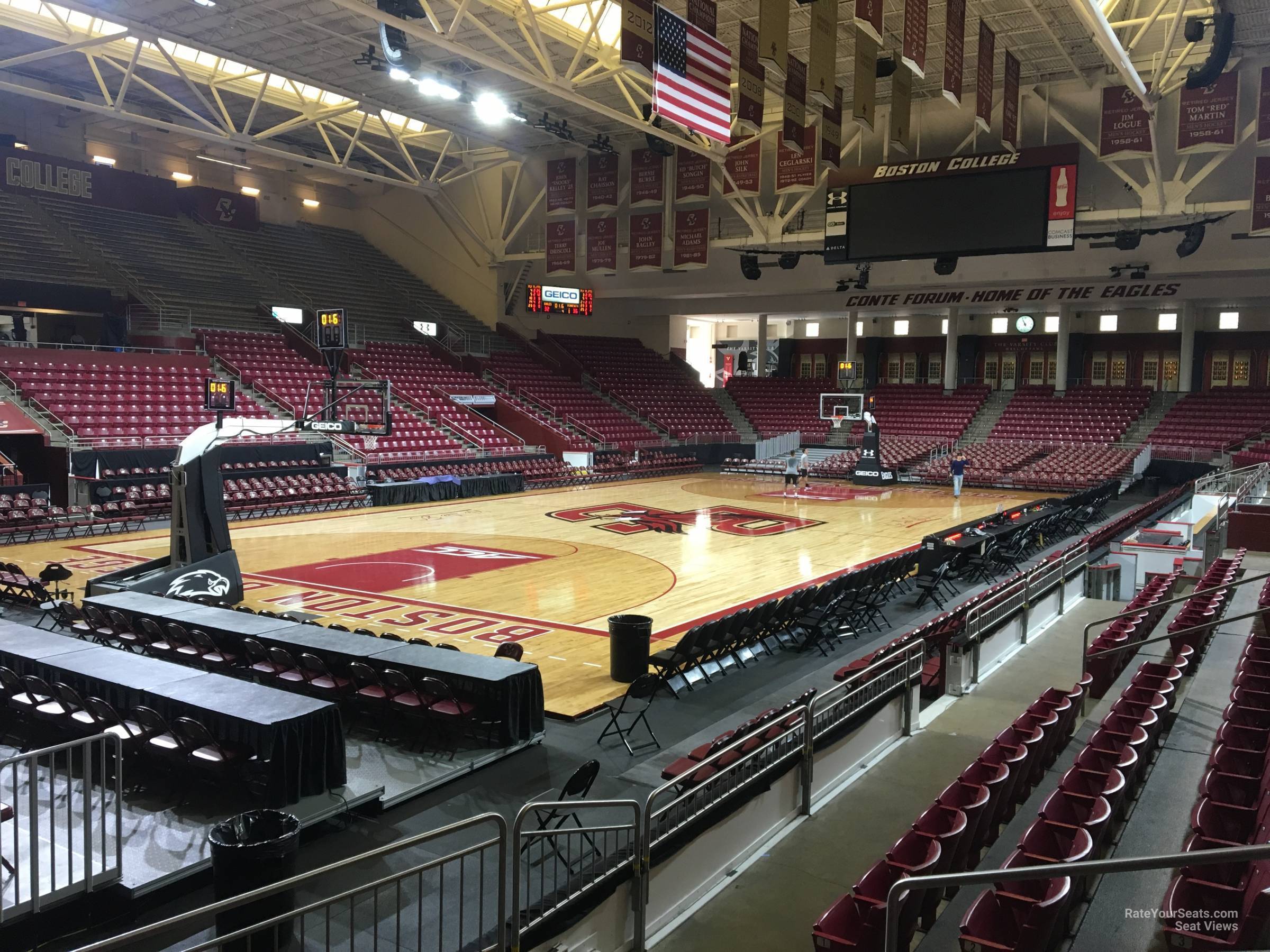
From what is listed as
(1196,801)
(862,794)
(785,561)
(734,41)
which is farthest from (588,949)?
(734,41)

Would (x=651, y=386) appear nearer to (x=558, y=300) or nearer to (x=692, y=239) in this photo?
(x=558, y=300)

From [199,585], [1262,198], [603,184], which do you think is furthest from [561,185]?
[199,585]

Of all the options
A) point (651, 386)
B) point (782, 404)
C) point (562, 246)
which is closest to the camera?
point (562, 246)

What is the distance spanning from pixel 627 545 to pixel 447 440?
12374mm

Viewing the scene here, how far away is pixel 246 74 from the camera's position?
78.3 ft

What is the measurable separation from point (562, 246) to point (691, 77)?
17.0 metres

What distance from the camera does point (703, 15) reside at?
13406 millimetres

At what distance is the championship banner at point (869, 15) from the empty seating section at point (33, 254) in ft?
76.0

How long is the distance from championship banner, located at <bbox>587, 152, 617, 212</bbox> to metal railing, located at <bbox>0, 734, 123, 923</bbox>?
80.7 feet

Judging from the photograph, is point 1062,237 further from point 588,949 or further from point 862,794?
point 588,949

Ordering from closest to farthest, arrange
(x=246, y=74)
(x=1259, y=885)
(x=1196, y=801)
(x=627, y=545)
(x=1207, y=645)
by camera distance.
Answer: (x=1259, y=885) → (x=1196, y=801) → (x=1207, y=645) → (x=627, y=545) → (x=246, y=74)

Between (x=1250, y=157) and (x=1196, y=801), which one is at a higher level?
(x=1250, y=157)

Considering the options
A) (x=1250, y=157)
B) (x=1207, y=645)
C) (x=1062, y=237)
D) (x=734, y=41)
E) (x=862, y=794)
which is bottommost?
(x=862, y=794)

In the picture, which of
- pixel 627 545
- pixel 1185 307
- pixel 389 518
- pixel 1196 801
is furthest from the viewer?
pixel 1185 307
